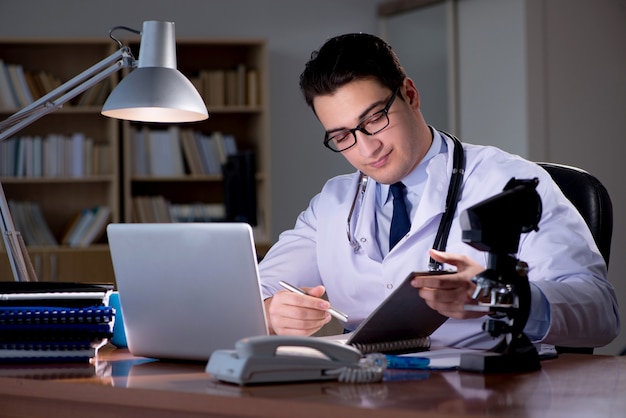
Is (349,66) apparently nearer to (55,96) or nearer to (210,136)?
(55,96)

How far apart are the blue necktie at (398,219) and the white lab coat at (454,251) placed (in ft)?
0.18

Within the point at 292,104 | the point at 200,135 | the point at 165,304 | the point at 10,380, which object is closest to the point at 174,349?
the point at 165,304

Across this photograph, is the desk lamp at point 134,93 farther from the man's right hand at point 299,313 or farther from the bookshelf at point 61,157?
the bookshelf at point 61,157

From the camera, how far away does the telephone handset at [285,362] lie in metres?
1.27

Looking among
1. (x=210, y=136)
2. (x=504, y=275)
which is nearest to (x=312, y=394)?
(x=504, y=275)

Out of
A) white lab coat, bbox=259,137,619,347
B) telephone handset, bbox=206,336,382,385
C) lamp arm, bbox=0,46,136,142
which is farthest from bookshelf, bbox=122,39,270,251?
telephone handset, bbox=206,336,382,385

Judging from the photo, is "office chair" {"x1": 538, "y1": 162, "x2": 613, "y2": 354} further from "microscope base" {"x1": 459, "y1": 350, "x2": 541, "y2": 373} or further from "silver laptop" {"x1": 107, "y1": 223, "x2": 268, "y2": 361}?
"silver laptop" {"x1": 107, "y1": 223, "x2": 268, "y2": 361}

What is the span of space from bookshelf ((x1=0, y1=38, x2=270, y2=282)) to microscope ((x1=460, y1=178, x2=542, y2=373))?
3.74 m

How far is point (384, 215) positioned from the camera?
2.15 m

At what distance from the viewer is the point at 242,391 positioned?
122 cm

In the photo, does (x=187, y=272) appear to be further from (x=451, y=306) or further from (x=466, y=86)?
(x=466, y=86)

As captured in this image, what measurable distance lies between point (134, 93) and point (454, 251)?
0.76 metres

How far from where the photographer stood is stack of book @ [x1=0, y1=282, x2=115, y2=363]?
159cm

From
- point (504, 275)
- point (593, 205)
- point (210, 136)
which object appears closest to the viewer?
point (504, 275)
